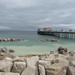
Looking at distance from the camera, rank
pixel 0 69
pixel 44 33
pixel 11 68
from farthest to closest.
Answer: pixel 44 33 → pixel 11 68 → pixel 0 69

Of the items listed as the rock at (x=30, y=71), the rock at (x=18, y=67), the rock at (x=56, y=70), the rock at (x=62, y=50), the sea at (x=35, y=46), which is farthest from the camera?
the sea at (x=35, y=46)

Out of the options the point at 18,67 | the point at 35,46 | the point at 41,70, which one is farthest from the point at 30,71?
the point at 35,46

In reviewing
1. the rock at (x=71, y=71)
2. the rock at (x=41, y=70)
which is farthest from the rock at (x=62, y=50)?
the rock at (x=41, y=70)

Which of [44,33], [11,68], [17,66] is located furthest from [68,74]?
[44,33]

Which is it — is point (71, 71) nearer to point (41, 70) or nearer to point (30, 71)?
point (41, 70)

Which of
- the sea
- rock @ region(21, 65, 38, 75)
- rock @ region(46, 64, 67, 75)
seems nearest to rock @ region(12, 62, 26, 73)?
rock @ region(21, 65, 38, 75)

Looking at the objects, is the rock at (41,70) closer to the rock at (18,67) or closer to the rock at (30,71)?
the rock at (30,71)

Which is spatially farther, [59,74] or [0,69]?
[0,69]

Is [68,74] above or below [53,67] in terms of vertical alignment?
below

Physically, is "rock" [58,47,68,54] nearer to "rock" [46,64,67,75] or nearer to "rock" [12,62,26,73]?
"rock" [46,64,67,75]

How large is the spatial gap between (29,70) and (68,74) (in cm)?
109

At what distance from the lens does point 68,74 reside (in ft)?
9.71

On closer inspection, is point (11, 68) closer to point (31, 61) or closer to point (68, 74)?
point (31, 61)

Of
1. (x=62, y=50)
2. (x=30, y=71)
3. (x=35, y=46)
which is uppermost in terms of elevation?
(x=30, y=71)
